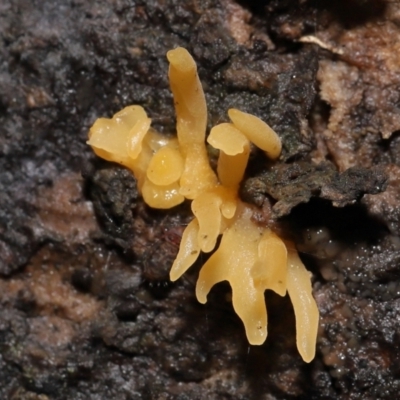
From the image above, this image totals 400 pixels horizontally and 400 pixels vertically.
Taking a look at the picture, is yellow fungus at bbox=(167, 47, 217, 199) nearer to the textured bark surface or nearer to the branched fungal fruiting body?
the branched fungal fruiting body

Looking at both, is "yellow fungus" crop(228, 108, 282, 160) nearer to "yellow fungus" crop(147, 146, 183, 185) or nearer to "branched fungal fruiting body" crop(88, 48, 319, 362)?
"branched fungal fruiting body" crop(88, 48, 319, 362)

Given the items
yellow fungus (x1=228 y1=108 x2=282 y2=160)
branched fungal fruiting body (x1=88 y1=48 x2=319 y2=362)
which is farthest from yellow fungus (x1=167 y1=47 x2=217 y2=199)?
yellow fungus (x1=228 y1=108 x2=282 y2=160)

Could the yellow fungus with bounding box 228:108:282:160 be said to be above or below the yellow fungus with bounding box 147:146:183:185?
above

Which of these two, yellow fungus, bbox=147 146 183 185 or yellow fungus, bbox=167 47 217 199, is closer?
yellow fungus, bbox=167 47 217 199

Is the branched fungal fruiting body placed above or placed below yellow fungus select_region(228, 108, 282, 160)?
below

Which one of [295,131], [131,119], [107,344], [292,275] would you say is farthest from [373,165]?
[107,344]

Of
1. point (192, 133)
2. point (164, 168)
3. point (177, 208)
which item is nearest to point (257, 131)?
point (192, 133)

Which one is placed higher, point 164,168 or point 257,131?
point 257,131

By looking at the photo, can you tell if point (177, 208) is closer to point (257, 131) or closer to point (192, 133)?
point (192, 133)
